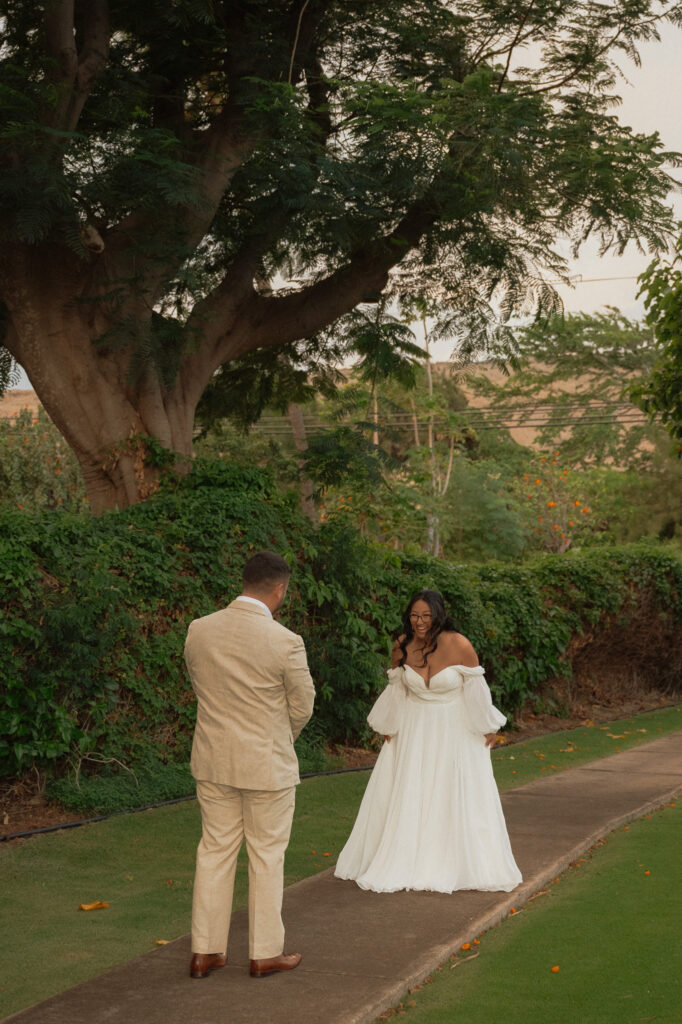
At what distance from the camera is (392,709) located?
7535 mm

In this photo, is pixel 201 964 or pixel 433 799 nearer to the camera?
pixel 201 964

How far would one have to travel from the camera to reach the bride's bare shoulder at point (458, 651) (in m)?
7.43

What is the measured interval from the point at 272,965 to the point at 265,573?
1.81 m

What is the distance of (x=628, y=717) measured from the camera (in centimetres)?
1706

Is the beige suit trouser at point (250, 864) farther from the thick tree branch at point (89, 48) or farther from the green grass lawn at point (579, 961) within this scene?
the thick tree branch at point (89, 48)

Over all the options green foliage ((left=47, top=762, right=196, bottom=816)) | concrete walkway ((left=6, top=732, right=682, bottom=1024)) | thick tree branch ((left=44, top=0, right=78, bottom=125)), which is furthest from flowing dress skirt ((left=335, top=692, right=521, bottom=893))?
thick tree branch ((left=44, top=0, right=78, bottom=125))

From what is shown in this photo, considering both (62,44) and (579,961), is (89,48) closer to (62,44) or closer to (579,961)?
(62,44)

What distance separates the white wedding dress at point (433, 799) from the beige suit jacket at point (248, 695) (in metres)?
2.09

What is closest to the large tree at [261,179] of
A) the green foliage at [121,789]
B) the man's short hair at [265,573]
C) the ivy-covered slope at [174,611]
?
the ivy-covered slope at [174,611]

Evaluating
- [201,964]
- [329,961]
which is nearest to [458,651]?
[329,961]

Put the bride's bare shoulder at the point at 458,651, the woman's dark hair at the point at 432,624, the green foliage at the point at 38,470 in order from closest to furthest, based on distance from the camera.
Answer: the woman's dark hair at the point at 432,624, the bride's bare shoulder at the point at 458,651, the green foliage at the point at 38,470

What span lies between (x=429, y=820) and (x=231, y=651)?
2603 millimetres

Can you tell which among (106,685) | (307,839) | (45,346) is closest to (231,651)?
(307,839)

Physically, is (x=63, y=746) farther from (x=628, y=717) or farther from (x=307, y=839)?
(x=628, y=717)
